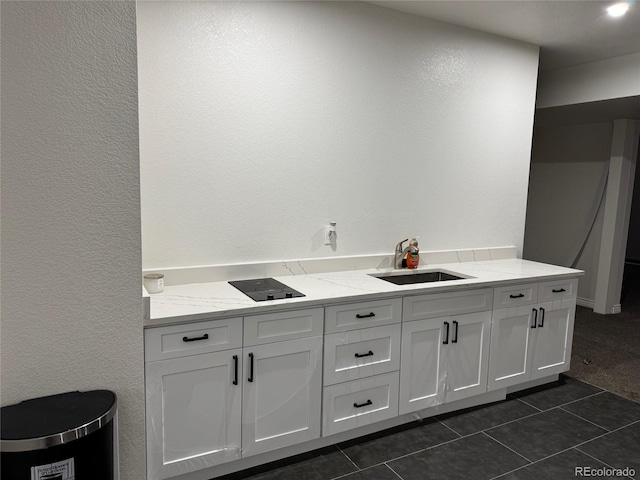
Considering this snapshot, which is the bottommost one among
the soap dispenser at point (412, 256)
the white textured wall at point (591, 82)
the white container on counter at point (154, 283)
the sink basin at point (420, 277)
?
the sink basin at point (420, 277)

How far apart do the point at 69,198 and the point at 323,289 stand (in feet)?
4.34

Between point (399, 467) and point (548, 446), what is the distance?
0.87 metres

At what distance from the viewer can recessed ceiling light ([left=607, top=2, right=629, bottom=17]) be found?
2.77m

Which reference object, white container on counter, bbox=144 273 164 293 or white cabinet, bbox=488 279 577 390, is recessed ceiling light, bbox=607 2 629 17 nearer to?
white cabinet, bbox=488 279 577 390

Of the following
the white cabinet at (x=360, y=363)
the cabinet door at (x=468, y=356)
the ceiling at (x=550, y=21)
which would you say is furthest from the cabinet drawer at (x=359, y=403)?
the ceiling at (x=550, y=21)

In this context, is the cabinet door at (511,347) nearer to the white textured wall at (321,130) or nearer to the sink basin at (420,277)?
the sink basin at (420,277)

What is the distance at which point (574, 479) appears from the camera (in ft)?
7.46

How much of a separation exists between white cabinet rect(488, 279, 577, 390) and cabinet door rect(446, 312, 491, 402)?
7 centimetres

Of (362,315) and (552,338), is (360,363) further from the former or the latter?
(552,338)

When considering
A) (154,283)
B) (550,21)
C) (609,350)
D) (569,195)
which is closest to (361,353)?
(154,283)

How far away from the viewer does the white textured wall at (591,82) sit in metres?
3.64

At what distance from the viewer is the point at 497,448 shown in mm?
2539

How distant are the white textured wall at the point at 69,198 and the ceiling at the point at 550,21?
Answer: 194cm

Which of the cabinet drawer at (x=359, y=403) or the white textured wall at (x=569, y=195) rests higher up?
the white textured wall at (x=569, y=195)
